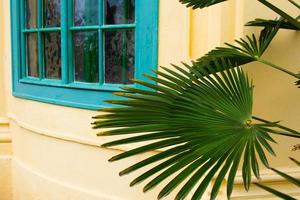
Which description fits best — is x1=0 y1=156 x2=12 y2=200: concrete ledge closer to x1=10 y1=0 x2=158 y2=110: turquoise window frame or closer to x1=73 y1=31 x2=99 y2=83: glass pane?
x1=10 y1=0 x2=158 y2=110: turquoise window frame

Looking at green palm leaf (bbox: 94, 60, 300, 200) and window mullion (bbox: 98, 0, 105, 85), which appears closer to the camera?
green palm leaf (bbox: 94, 60, 300, 200)

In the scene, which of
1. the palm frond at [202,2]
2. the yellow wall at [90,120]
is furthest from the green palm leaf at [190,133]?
the yellow wall at [90,120]

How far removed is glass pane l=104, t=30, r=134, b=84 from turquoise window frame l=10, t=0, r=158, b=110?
0.19ft

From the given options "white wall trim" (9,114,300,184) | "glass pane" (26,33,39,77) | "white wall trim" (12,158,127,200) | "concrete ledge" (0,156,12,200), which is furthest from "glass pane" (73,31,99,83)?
"concrete ledge" (0,156,12,200)

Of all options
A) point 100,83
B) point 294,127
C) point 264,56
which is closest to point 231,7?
point 264,56

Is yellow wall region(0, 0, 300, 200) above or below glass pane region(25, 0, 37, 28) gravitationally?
below

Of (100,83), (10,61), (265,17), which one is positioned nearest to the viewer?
(265,17)

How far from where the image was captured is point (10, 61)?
16.5 ft

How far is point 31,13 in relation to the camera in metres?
4.65

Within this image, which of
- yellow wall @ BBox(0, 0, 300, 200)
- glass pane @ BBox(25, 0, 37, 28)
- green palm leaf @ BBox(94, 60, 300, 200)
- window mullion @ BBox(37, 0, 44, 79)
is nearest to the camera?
green palm leaf @ BBox(94, 60, 300, 200)

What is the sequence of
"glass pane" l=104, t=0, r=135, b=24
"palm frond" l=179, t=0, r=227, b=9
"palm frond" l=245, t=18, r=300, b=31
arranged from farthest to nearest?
"glass pane" l=104, t=0, r=135, b=24, "palm frond" l=245, t=18, r=300, b=31, "palm frond" l=179, t=0, r=227, b=9

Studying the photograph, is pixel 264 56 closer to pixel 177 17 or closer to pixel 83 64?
pixel 177 17

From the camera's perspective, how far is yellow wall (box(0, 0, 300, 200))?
2996 millimetres

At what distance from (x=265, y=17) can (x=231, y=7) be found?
0.21 metres
